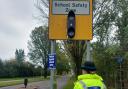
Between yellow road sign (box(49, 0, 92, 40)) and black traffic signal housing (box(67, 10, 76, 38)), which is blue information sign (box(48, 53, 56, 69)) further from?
black traffic signal housing (box(67, 10, 76, 38))

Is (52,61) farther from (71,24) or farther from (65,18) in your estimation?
(71,24)

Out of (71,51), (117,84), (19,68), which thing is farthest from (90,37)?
(19,68)

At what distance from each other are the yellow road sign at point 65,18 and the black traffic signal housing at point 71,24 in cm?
32

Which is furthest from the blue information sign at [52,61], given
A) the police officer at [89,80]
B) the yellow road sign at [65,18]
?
the police officer at [89,80]

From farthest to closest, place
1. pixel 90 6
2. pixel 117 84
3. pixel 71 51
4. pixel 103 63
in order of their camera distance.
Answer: pixel 71 51, pixel 103 63, pixel 117 84, pixel 90 6

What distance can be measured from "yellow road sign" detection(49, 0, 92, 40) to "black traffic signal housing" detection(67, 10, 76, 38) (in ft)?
A: 1.05

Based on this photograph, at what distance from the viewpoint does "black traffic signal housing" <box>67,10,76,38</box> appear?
15532mm

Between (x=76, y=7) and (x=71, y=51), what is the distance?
2167 centimetres

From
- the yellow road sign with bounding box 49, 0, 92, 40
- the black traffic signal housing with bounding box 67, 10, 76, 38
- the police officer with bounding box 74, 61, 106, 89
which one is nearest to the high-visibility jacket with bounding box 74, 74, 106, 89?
the police officer with bounding box 74, 61, 106, 89

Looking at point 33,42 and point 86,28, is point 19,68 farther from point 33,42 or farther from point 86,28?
point 86,28

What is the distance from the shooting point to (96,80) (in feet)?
24.6

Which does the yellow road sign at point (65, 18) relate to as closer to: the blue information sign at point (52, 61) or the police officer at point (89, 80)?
the blue information sign at point (52, 61)

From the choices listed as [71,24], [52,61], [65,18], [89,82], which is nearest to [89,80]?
[89,82]

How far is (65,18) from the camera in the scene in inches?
653
